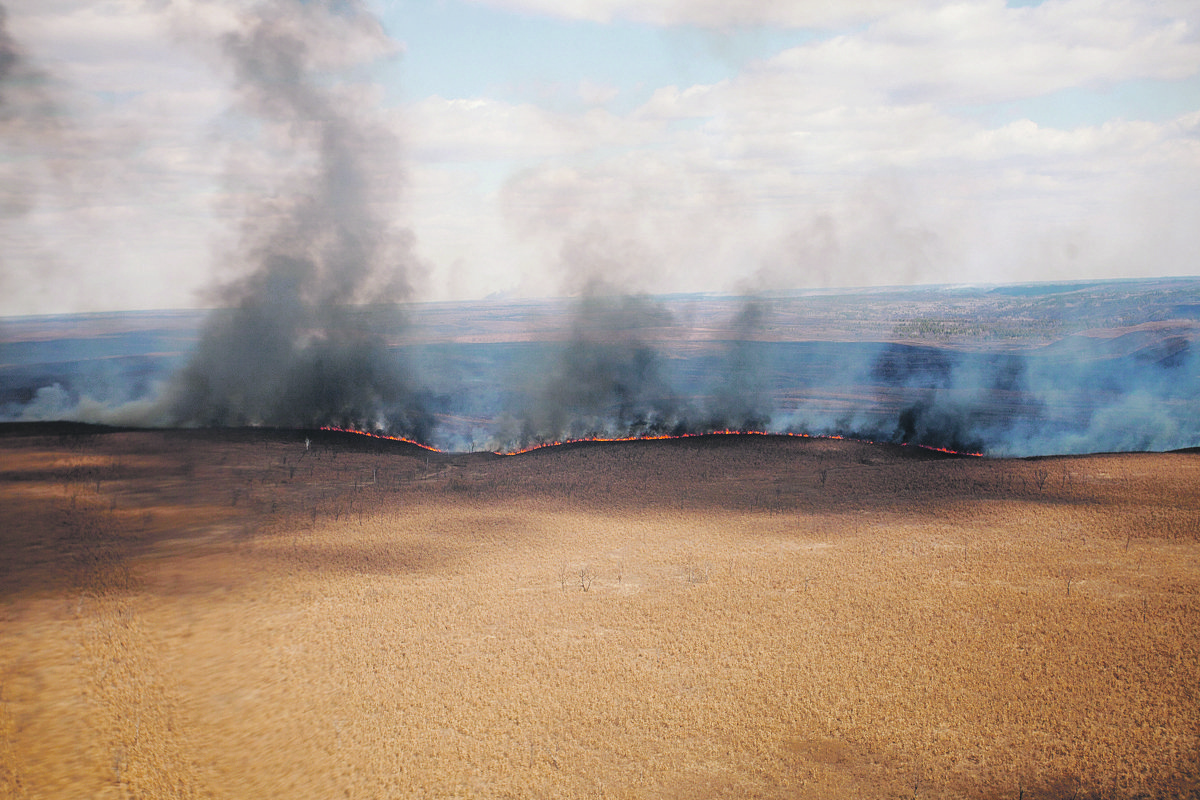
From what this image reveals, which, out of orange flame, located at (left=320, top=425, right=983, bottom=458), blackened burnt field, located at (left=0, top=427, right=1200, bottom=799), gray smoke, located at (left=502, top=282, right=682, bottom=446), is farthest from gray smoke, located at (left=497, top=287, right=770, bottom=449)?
blackened burnt field, located at (left=0, top=427, right=1200, bottom=799)

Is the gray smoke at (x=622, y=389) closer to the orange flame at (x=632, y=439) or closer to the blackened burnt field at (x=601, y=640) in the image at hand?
the orange flame at (x=632, y=439)

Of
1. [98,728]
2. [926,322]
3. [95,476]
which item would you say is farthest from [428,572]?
[926,322]

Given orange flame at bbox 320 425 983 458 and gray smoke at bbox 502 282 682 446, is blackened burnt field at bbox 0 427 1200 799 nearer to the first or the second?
orange flame at bbox 320 425 983 458

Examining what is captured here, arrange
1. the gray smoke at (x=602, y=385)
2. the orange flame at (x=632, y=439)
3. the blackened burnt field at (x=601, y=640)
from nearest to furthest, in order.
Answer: the blackened burnt field at (x=601, y=640) → the orange flame at (x=632, y=439) → the gray smoke at (x=602, y=385)

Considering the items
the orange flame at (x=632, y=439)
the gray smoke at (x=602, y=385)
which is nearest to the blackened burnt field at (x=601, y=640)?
the orange flame at (x=632, y=439)

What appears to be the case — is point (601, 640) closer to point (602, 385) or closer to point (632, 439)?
point (632, 439)

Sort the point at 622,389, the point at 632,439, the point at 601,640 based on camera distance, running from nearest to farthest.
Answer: the point at 601,640
the point at 632,439
the point at 622,389

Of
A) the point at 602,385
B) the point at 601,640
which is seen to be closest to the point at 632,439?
the point at 602,385

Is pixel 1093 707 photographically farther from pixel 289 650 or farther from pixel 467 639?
pixel 289 650

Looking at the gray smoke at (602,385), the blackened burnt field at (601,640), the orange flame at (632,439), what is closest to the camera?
the blackened burnt field at (601,640)
